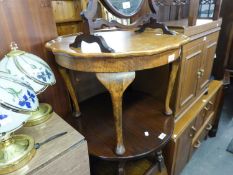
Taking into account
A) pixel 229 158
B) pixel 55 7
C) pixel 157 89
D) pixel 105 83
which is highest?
pixel 55 7

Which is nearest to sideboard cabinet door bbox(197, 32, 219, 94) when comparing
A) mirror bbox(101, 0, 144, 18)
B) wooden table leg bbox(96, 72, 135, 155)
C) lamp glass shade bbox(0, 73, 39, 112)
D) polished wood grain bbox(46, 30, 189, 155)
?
mirror bbox(101, 0, 144, 18)

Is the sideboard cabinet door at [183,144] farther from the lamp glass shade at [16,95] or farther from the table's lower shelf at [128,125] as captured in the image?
the lamp glass shade at [16,95]

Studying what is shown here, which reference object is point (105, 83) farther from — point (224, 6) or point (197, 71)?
point (224, 6)

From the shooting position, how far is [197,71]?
1082mm

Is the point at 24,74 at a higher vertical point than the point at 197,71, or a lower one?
higher

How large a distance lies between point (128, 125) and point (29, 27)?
0.63 meters

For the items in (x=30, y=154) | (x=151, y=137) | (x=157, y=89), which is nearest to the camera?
(x=30, y=154)

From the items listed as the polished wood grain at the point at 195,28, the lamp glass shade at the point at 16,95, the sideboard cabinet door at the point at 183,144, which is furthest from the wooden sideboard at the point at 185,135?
the lamp glass shade at the point at 16,95

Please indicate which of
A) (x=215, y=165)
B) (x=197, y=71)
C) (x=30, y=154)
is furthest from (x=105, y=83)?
(x=215, y=165)

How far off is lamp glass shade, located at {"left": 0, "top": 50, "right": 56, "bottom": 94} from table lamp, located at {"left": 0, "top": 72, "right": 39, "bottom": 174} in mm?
86

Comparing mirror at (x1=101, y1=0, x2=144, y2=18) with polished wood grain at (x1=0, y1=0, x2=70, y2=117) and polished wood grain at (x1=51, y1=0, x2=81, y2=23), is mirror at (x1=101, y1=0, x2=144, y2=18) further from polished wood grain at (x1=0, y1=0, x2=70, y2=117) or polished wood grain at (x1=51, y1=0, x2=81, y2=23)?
polished wood grain at (x1=51, y1=0, x2=81, y2=23)

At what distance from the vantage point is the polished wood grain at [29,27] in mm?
625

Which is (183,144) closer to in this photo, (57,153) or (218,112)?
(218,112)

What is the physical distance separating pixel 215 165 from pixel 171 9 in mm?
1286
